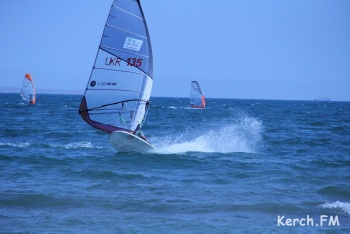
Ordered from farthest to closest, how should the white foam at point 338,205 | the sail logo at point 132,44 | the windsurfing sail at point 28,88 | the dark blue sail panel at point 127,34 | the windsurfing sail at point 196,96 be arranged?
the windsurfing sail at point 196,96
the windsurfing sail at point 28,88
the sail logo at point 132,44
the dark blue sail panel at point 127,34
the white foam at point 338,205

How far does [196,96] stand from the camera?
240ft

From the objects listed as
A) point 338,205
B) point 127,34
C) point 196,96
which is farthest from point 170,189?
point 196,96

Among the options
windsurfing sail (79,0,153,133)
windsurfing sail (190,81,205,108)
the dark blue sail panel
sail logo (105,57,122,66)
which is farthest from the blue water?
windsurfing sail (190,81,205,108)

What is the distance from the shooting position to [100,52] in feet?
52.3

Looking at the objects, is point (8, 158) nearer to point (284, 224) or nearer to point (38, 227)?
point (38, 227)

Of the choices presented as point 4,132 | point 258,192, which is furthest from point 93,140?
point 258,192

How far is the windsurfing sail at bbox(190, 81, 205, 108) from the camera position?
6677 cm

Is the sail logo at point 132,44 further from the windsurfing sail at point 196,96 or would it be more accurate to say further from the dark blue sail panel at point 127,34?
the windsurfing sail at point 196,96

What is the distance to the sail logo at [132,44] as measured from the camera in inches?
631

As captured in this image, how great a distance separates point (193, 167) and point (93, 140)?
976 cm

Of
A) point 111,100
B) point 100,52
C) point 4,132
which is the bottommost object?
point 4,132

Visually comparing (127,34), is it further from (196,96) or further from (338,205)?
(196,96)

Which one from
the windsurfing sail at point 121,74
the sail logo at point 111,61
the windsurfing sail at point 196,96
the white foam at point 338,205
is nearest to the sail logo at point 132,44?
the windsurfing sail at point 121,74

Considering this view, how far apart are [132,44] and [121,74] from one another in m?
1.01
